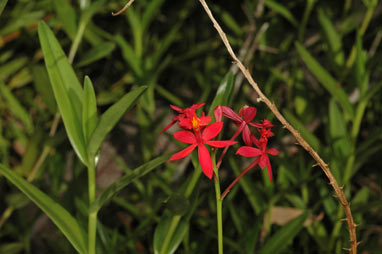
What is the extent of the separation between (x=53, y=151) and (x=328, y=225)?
72cm

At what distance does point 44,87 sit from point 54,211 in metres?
0.59

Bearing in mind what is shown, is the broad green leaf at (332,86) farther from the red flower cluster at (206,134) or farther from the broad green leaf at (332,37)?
the red flower cluster at (206,134)

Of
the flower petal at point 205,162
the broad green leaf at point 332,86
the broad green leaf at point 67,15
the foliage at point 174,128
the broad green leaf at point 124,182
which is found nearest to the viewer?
the flower petal at point 205,162

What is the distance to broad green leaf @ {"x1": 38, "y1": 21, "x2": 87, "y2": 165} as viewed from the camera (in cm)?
66

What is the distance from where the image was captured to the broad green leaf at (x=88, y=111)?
65cm

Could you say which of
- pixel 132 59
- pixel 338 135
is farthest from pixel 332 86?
pixel 132 59

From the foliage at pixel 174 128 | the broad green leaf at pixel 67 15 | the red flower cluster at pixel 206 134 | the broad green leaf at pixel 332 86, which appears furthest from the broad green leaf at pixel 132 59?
the red flower cluster at pixel 206 134

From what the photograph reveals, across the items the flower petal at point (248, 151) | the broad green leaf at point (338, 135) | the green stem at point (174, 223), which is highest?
the flower petal at point (248, 151)

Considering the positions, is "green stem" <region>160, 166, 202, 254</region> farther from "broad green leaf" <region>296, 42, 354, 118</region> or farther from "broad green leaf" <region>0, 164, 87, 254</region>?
"broad green leaf" <region>296, 42, 354, 118</region>

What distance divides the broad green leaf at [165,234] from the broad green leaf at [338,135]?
0.44 meters

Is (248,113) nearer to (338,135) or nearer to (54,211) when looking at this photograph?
(54,211)

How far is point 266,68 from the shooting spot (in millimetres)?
1307

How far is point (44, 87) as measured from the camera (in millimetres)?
1176

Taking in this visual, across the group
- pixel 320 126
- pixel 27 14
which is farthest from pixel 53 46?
pixel 320 126
